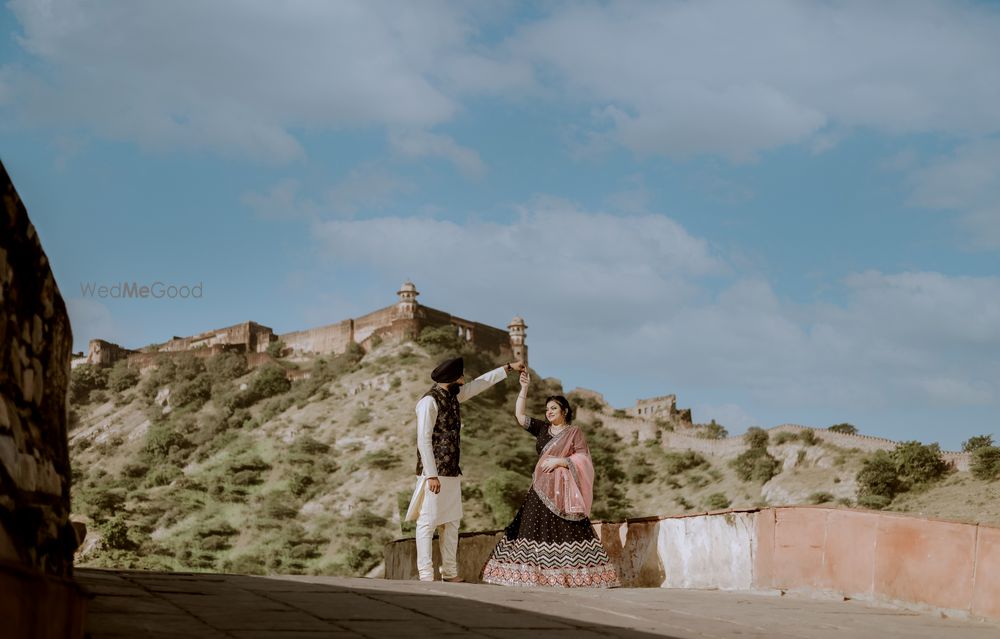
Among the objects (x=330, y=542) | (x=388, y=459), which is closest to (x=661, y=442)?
(x=388, y=459)

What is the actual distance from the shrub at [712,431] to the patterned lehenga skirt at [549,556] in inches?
1963

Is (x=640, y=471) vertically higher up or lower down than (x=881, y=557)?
higher up

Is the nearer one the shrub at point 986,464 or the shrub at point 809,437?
the shrub at point 986,464

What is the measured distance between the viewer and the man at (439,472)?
7.61 metres

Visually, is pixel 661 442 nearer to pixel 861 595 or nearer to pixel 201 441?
pixel 201 441

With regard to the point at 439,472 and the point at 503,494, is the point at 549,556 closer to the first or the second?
the point at 439,472

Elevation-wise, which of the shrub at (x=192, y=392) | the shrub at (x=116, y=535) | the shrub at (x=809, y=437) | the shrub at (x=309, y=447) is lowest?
the shrub at (x=116, y=535)

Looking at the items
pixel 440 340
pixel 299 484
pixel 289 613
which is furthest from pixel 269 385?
pixel 289 613

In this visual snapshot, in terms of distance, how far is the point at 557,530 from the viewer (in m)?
7.40

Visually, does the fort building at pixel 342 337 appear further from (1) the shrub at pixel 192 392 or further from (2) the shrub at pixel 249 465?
(2) the shrub at pixel 249 465

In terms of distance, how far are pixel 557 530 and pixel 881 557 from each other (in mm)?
2435

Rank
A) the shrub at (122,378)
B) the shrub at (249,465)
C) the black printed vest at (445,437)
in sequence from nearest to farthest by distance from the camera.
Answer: the black printed vest at (445,437)
the shrub at (249,465)
the shrub at (122,378)

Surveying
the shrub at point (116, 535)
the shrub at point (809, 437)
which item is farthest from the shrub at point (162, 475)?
the shrub at point (809, 437)

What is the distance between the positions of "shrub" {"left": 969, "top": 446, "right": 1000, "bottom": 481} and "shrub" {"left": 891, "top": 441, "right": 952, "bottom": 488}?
4.74ft
